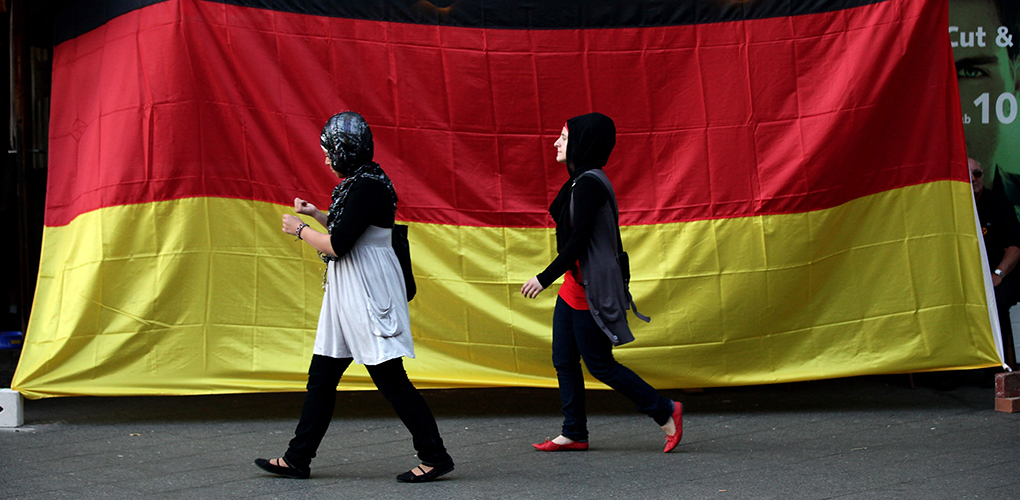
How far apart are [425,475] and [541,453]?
0.77 meters

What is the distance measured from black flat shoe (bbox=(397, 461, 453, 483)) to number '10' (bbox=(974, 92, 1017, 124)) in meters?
4.37

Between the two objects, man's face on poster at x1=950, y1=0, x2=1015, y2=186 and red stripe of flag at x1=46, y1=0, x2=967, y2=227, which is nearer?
red stripe of flag at x1=46, y1=0, x2=967, y2=227

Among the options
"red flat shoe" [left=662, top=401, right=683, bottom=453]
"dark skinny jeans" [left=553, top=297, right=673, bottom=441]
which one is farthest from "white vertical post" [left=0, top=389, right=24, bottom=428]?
"red flat shoe" [left=662, top=401, right=683, bottom=453]

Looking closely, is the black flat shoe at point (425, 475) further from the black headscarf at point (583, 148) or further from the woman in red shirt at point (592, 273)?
the black headscarf at point (583, 148)

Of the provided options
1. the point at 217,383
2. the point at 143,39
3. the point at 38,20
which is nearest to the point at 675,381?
the point at 217,383

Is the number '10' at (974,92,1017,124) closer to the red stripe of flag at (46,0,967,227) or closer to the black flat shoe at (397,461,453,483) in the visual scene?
the red stripe of flag at (46,0,967,227)

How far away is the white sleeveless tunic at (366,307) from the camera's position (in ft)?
13.0

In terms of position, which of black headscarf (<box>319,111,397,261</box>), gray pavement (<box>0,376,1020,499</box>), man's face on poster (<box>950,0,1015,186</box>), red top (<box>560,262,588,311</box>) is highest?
man's face on poster (<box>950,0,1015,186</box>)

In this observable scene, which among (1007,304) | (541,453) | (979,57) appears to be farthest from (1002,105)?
(541,453)

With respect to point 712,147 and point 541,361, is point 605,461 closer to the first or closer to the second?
point 541,361

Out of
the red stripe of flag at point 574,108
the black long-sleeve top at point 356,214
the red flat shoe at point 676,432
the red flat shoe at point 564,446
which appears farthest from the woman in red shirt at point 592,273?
the red stripe of flag at point 574,108

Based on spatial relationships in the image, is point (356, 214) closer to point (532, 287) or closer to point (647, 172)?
point (532, 287)

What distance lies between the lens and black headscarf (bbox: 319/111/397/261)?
3965 millimetres

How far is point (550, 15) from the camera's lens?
5.42 m
